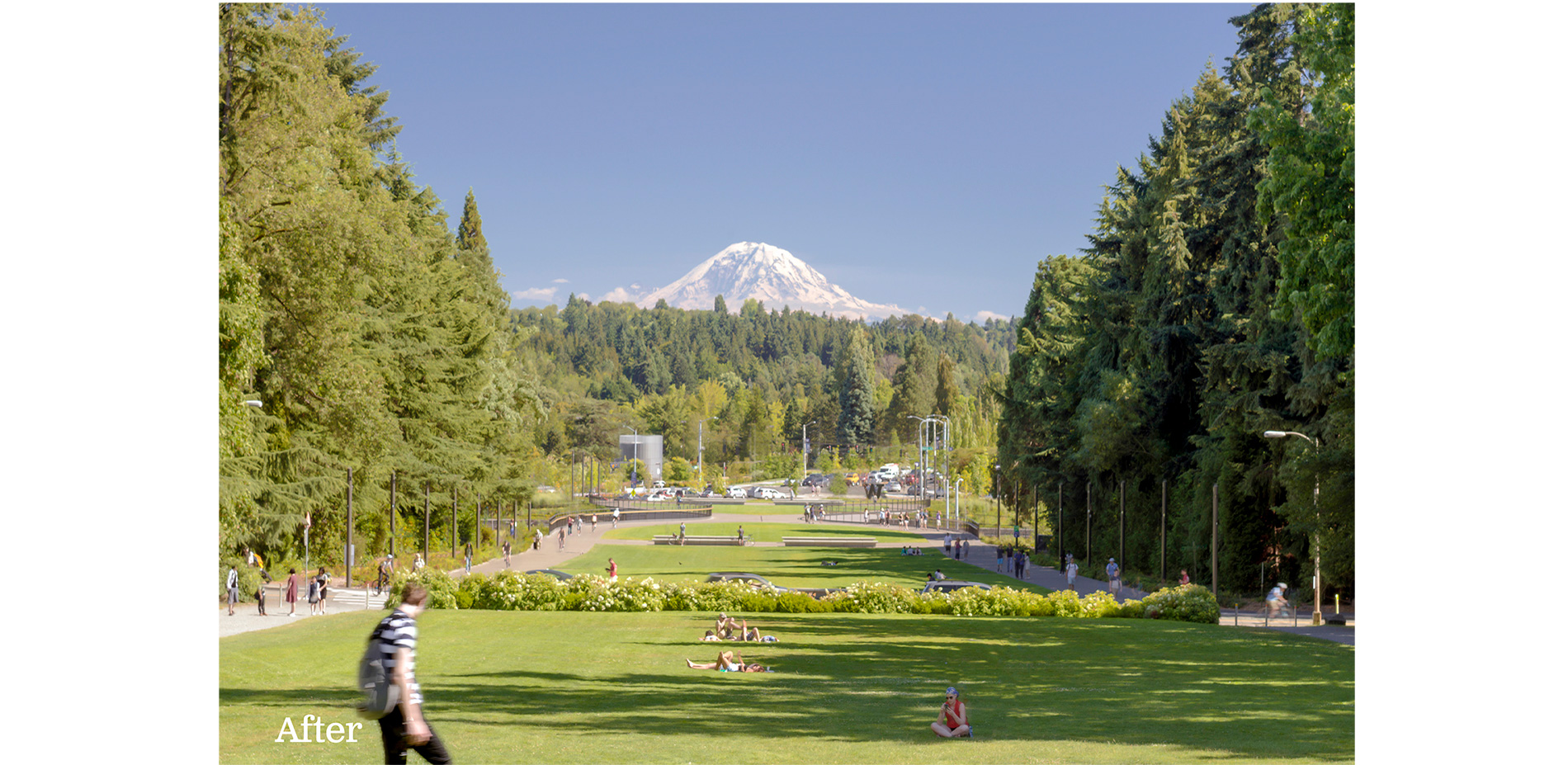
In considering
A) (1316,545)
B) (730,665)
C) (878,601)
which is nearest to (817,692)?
(730,665)

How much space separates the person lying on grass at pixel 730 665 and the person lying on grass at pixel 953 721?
263 inches

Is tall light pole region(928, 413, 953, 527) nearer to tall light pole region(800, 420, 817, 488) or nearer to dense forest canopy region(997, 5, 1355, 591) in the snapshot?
tall light pole region(800, 420, 817, 488)

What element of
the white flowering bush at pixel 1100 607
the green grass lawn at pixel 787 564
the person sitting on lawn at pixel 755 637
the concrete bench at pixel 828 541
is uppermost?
the person sitting on lawn at pixel 755 637

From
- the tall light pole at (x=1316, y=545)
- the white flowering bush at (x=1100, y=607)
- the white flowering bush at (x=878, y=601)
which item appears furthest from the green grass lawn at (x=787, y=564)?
the tall light pole at (x=1316, y=545)

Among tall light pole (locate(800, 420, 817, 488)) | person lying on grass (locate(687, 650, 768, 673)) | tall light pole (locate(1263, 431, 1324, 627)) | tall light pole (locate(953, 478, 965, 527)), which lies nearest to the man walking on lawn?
person lying on grass (locate(687, 650, 768, 673))

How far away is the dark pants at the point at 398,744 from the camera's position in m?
7.95

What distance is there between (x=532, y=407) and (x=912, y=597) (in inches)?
2012

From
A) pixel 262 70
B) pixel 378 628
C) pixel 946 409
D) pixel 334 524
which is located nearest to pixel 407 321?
pixel 334 524

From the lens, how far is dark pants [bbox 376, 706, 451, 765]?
7.95 m

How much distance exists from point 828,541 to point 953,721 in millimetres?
58268

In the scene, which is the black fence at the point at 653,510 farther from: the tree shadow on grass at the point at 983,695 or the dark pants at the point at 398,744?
the dark pants at the point at 398,744

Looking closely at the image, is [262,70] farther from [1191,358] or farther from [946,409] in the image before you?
[946,409]

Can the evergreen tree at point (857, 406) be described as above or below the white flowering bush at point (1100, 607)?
above

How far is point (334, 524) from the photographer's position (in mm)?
43344
